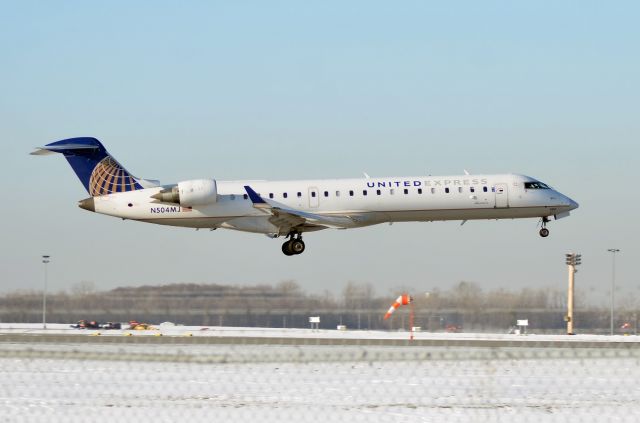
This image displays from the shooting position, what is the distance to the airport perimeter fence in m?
14.4

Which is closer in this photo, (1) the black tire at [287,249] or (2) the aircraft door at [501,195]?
(2) the aircraft door at [501,195]

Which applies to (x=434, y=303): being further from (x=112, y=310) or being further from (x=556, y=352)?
(x=556, y=352)

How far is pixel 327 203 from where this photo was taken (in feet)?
143

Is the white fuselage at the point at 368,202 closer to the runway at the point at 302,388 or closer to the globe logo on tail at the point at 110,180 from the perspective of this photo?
the globe logo on tail at the point at 110,180

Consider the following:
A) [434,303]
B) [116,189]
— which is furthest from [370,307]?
[116,189]

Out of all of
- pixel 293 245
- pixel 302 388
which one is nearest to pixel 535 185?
pixel 293 245

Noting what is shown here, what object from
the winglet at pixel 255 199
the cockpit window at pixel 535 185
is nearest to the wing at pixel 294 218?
the winglet at pixel 255 199

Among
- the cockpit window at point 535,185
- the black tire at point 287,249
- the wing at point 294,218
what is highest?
the cockpit window at point 535,185

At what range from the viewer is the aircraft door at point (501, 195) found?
143ft

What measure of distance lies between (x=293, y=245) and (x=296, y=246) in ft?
0.47

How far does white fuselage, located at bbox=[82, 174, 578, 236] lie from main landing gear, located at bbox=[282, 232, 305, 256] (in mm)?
580

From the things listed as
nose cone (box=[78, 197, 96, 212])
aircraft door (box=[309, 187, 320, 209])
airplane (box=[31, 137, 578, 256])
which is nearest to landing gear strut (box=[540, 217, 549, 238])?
airplane (box=[31, 137, 578, 256])

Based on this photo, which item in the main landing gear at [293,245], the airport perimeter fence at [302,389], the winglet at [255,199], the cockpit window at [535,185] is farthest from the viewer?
the main landing gear at [293,245]

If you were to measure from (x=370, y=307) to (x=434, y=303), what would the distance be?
3015mm
